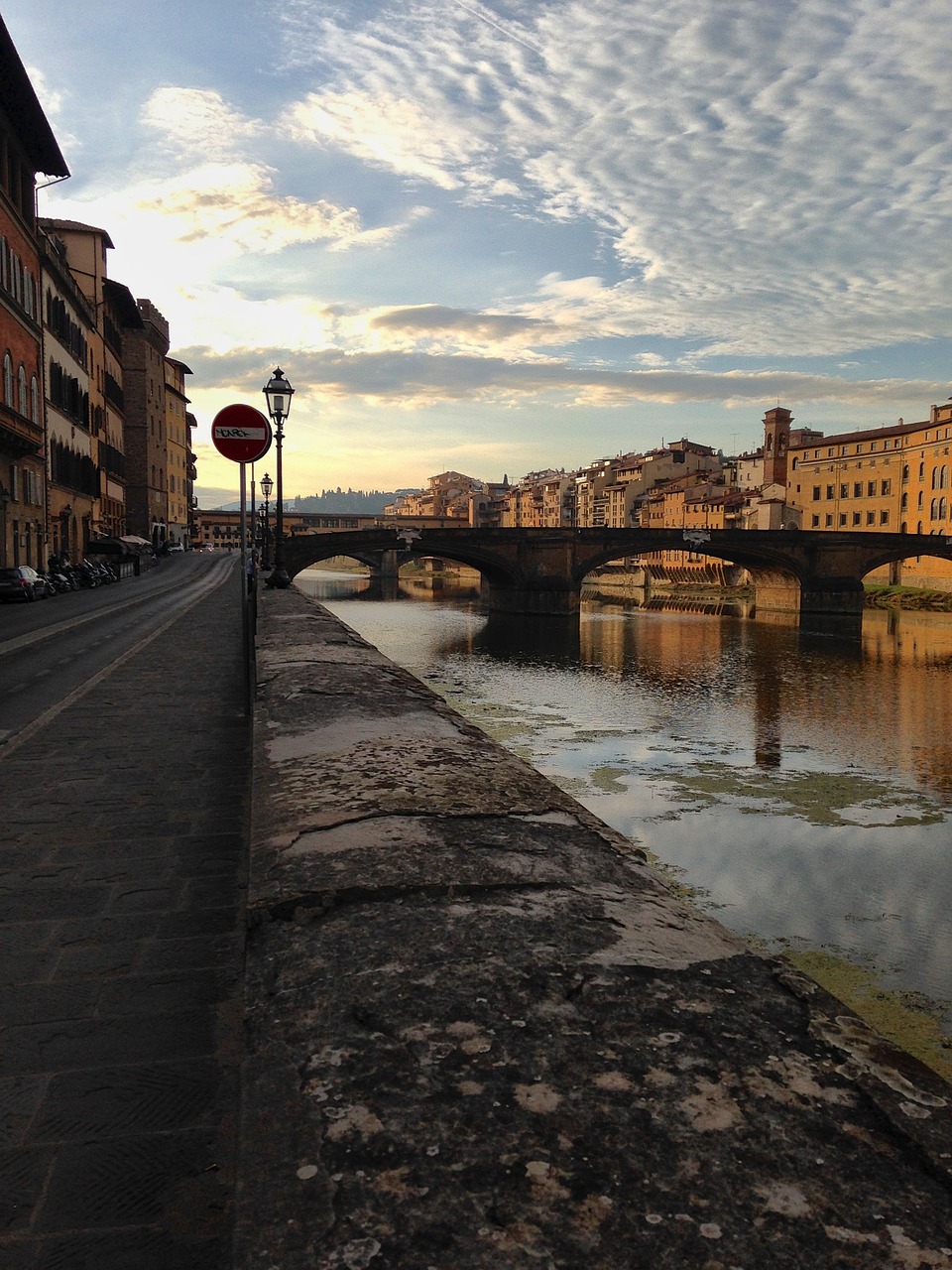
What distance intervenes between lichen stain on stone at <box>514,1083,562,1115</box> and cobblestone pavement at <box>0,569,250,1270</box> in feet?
2.93

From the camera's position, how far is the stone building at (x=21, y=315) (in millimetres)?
30578

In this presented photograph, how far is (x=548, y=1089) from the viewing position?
56.3 inches

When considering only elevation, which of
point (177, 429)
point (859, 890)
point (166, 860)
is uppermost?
point (177, 429)

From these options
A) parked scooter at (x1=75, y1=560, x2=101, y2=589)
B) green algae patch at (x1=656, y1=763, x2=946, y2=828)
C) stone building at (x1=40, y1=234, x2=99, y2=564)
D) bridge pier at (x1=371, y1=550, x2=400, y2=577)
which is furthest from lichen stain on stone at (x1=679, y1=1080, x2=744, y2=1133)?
bridge pier at (x1=371, y1=550, x2=400, y2=577)

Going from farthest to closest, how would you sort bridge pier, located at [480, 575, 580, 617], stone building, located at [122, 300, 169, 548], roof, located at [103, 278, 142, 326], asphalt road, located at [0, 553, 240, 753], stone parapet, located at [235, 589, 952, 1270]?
1. stone building, located at [122, 300, 169, 548]
2. roof, located at [103, 278, 142, 326]
3. bridge pier, located at [480, 575, 580, 617]
4. asphalt road, located at [0, 553, 240, 753]
5. stone parapet, located at [235, 589, 952, 1270]

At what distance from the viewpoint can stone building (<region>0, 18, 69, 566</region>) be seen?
30.6 metres

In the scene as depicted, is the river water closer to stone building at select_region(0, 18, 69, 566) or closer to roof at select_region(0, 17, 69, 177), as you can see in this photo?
stone building at select_region(0, 18, 69, 566)

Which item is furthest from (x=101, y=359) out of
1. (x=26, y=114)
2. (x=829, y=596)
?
(x=829, y=596)

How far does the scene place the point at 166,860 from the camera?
14.7 feet

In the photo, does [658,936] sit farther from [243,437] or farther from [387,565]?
[387,565]

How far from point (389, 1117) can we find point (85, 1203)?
1.15 metres

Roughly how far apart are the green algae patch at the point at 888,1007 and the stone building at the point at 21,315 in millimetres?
28712

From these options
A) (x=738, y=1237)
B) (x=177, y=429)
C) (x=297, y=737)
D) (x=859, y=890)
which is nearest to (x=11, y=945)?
(x=297, y=737)

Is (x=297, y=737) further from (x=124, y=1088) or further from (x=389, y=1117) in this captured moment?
(x=389, y=1117)
